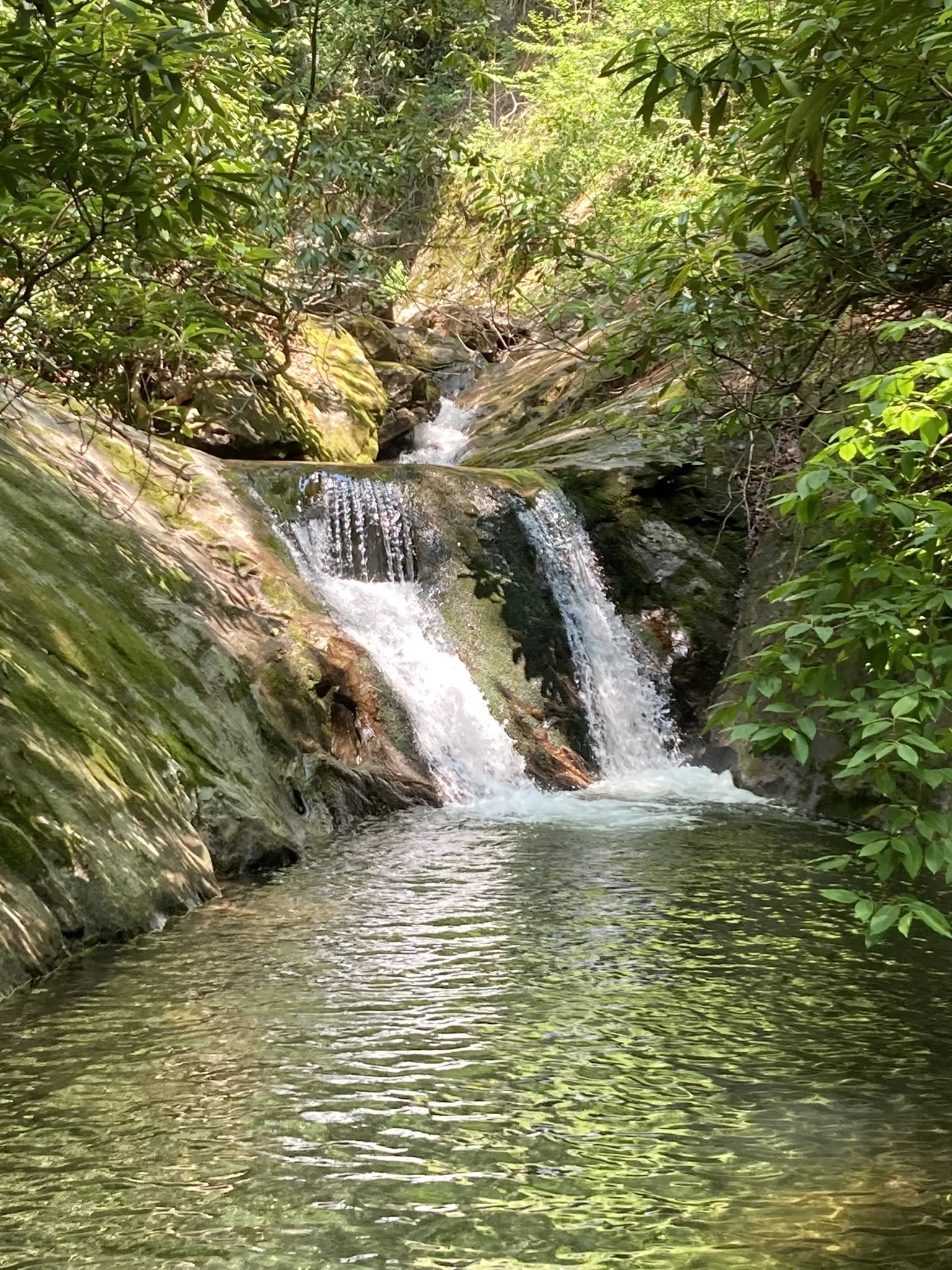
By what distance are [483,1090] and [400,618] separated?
8.28 meters

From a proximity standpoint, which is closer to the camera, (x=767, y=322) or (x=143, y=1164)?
(x=143, y=1164)

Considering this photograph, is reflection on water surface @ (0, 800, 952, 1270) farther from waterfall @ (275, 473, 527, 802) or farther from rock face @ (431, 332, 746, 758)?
rock face @ (431, 332, 746, 758)

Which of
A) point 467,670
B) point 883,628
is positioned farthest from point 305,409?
point 883,628

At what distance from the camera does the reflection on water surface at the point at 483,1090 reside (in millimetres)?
3102

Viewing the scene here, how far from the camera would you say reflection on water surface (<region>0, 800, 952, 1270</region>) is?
310cm

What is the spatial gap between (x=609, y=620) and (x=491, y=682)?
87.0 inches

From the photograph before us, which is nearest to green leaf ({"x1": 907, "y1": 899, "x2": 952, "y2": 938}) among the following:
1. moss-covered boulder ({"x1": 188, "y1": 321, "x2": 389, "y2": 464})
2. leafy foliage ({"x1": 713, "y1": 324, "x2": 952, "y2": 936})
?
leafy foliage ({"x1": 713, "y1": 324, "x2": 952, "y2": 936})

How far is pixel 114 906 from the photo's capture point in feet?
18.8

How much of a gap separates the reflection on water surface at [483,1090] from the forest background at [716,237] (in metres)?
0.85

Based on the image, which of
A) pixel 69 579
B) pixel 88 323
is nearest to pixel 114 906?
pixel 69 579

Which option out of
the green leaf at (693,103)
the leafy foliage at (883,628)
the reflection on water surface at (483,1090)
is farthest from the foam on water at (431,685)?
the green leaf at (693,103)

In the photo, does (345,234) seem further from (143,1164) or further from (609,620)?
(609,620)

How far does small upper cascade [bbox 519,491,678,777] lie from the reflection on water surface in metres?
5.76

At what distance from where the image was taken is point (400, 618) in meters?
12.1
